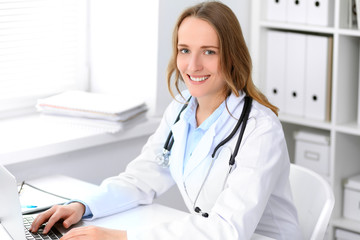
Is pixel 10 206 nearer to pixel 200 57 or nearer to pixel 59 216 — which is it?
pixel 59 216

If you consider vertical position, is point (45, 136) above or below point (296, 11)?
below

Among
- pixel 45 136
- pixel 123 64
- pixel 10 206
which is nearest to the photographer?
pixel 10 206

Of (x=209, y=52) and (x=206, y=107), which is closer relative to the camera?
(x=209, y=52)

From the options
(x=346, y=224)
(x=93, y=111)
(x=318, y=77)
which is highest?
(x=318, y=77)

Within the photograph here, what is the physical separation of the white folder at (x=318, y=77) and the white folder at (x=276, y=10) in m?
0.17

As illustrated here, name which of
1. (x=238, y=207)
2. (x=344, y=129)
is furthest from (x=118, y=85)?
(x=238, y=207)

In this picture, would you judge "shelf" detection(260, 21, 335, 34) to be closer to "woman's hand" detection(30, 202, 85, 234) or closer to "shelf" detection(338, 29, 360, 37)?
"shelf" detection(338, 29, 360, 37)

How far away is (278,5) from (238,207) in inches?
61.4

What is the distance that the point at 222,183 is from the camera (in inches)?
73.7

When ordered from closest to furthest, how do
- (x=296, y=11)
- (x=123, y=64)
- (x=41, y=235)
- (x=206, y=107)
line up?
(x=41, y=235), (x=206, y=107), (x=123, y=64), (x=296, y=11)

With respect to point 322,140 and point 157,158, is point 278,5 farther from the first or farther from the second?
point 157,158

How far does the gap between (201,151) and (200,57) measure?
257 mm

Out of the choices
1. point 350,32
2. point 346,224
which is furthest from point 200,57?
point 346,224

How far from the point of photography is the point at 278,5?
3.03 metres
